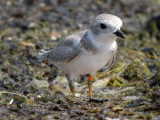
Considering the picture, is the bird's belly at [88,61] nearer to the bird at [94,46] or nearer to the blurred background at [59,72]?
the bird at [94,46]

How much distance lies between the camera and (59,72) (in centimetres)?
646

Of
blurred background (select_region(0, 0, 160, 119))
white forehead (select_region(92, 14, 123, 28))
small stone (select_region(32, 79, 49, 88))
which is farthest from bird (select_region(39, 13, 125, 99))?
small stone (select_region(32, 79, 49, 88))

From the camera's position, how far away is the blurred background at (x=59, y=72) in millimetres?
4441

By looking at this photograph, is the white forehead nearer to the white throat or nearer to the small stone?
the white throat

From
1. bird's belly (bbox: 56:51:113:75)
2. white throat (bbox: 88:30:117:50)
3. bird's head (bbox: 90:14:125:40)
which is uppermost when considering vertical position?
bird's head (bbox: 90:14:125:40)

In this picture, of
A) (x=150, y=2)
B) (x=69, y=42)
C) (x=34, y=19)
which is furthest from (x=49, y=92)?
(x=150, y=2)

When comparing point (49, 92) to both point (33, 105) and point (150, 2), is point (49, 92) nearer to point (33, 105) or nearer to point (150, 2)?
point (33, 105)

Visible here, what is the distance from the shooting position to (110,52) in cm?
466

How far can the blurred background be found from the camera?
175 inches

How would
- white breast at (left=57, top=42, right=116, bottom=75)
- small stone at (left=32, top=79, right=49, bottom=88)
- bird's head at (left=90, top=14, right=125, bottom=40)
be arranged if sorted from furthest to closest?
small stone at (left=32, top=79, right=49, bottom=88)
white breast at (left=57, top=42, right=116, bottom=75)
bird's head at (left=90, top=14, right=125, bottom=40)

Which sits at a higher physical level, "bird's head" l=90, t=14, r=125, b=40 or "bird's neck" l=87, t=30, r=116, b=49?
"bird's head" l=90, t=14, r=125, b=40

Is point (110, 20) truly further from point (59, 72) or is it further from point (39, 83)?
point (59, 72)

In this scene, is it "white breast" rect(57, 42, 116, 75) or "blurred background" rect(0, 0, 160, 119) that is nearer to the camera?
"blurred background" rect(0, 0, 160, 119)

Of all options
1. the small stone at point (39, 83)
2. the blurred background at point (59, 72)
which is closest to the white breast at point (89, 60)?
the blurred background at point (59, 72)
